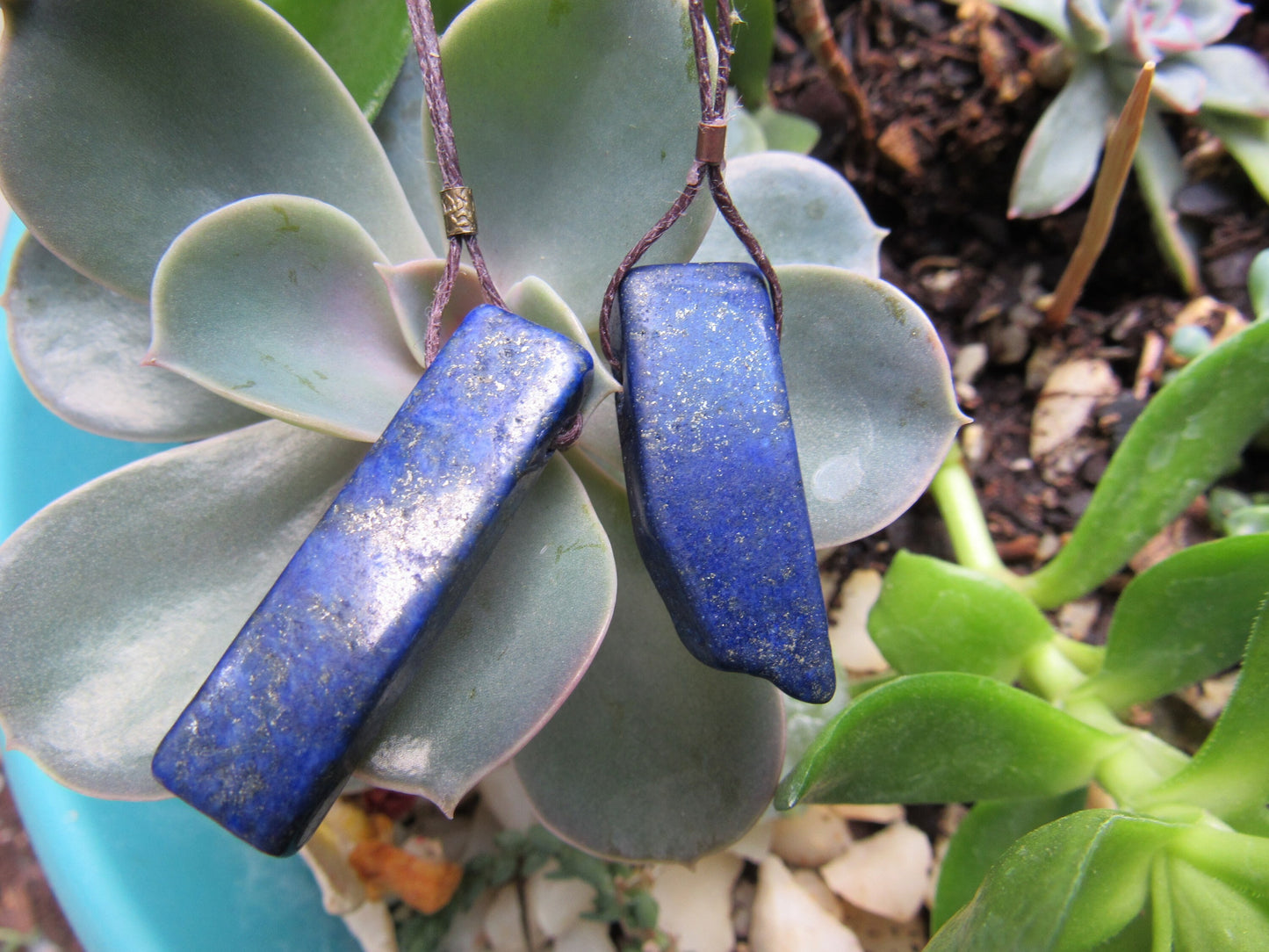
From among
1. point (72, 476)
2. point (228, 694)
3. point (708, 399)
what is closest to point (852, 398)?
point (708, 399)

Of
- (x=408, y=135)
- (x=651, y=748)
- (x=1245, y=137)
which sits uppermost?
(x=408, y=135)

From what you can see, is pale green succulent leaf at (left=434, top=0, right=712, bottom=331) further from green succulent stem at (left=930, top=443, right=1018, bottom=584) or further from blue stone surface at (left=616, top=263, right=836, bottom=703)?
green succulent stem at (left=930, top=443, right=1018, bottom=584)

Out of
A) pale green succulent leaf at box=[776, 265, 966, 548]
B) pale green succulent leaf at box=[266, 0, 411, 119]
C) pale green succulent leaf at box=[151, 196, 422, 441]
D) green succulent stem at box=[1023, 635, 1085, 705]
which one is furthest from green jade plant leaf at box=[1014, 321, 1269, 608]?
pale green succulent leaf at box=[266, 0, 411, 119]

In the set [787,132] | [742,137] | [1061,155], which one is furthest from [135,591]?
[1061,155]

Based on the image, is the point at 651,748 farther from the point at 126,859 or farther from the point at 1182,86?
the point at 1182,86

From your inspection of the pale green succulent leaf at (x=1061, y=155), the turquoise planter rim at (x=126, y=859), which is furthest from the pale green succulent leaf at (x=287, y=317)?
the pale green succulent leaf at (x=1061, y=155)

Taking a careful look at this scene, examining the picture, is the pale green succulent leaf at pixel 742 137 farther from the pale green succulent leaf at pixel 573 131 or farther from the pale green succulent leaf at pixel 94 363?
the pale green succulent leaf at pixel 94 363
